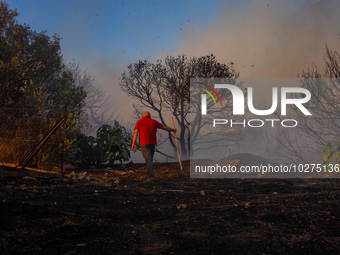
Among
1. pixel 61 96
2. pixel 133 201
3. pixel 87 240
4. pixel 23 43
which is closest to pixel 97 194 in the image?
pixel 133 201

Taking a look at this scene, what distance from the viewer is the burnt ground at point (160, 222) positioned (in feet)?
18.0

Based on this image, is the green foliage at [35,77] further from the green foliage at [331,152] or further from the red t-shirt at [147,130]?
the green foliage at [331,152]

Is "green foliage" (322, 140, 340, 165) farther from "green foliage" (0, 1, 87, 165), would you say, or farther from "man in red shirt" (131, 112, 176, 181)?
"green foliage" (0, 1, 87, 165)

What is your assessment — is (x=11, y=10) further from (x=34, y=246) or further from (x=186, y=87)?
(x=34, y=246)

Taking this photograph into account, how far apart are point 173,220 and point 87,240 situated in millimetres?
2000

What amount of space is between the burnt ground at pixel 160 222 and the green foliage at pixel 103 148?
8809mm

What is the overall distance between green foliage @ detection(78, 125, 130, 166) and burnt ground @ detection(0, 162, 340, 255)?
28.9 feet

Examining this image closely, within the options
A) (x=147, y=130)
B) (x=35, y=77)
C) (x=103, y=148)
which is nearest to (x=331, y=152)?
(x=147, y=130)

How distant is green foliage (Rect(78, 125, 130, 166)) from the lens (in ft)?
65.0

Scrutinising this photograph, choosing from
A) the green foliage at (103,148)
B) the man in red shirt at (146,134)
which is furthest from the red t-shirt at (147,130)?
the green foliage at (103,148)

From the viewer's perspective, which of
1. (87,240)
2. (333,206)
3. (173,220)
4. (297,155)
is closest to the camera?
(87,240)

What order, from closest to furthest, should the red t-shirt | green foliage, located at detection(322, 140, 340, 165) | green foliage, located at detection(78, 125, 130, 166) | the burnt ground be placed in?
the burnt ground
the red t-shirt
green foliage, located at detection(322, 140, 340, 165)
green foliage, located at detection(78, 125, 130, 166)

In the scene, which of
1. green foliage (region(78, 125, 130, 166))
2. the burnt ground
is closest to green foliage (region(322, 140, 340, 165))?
the burnt ground

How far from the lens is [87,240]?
5.76m
